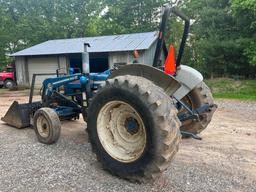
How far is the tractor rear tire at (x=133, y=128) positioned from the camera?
125 inches

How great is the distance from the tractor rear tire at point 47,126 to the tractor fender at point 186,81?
2.15 meters

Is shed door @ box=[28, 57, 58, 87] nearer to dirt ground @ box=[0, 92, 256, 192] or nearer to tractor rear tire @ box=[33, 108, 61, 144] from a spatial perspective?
dirt ground @ box=[0, 92, 256, 192]

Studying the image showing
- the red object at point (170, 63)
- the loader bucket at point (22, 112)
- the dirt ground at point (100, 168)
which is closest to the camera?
the dirt ground at point (100, 168)

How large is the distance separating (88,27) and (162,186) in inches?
1089

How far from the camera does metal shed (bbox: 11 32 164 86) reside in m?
17.2

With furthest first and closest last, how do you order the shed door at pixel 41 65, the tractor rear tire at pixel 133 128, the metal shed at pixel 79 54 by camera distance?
the shed door at pixel 41 65
the metal shed at pixel 79 54
the tractor rear tire at pixel 133 128

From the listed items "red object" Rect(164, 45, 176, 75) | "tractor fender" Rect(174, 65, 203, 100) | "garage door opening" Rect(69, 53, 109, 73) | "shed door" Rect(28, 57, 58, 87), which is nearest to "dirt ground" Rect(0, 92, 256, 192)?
"tractor fender" Rect(174, 65, 203, 100)

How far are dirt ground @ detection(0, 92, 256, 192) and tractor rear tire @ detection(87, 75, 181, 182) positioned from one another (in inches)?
9.9

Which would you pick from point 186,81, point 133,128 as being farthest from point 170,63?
point 133,128

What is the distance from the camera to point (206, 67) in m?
18.1

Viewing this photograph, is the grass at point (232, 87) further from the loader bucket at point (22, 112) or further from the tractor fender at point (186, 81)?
the loader bucket at point (22, 112)

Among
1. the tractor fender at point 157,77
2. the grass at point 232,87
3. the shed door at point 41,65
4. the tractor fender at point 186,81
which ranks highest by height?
the tractor fender at point 157,77

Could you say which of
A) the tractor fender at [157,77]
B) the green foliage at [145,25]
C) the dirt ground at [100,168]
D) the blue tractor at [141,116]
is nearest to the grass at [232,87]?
the green foliage at [145,25]

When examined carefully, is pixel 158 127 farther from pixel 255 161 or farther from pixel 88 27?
pixel 88 27
